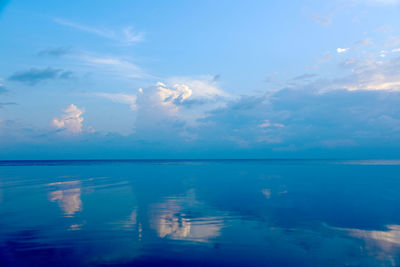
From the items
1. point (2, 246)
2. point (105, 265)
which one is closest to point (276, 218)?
point (105, 265)

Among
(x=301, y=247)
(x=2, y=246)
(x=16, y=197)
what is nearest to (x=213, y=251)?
(x=301, y=247)

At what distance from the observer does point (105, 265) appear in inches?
418

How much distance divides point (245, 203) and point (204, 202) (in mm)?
3555

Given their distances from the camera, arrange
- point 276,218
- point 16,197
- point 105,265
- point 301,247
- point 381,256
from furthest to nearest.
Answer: point 16,197 → point 276,218 → point 301,247 → point 381,256 → point 105,265

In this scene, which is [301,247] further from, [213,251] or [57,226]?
[57,226]

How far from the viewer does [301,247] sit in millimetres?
12859

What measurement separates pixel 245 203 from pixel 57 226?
1457cm

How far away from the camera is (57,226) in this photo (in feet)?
52.9

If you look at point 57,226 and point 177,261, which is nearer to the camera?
point 177,261

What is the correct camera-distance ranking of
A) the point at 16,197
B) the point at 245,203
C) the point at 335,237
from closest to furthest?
the point at 335,237 < the point at 245,203 < the point at 16,197

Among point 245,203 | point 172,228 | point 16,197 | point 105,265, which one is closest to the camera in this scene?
point 105,265

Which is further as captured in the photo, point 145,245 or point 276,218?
point 276,218

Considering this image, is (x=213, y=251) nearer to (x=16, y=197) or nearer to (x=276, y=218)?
(x=276, y=218)

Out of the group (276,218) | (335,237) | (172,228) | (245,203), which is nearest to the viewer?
(335,237)
